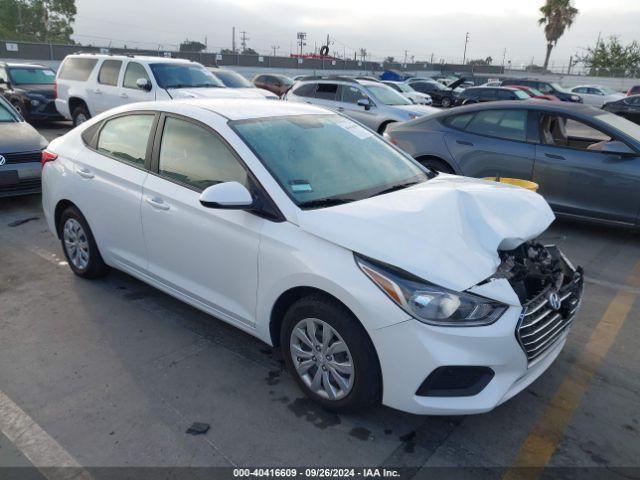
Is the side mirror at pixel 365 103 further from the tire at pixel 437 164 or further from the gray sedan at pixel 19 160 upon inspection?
the gray sedan at pixel 19 160

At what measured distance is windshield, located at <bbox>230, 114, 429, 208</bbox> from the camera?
312cm

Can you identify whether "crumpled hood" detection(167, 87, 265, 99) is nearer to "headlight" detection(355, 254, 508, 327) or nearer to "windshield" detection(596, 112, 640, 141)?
"windshield" detection(596, 112, 640, 141)

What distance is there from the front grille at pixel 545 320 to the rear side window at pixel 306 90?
1167cm

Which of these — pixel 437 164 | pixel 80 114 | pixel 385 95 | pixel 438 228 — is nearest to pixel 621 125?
pixel 437 164

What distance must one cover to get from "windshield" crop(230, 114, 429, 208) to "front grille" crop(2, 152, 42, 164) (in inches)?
188

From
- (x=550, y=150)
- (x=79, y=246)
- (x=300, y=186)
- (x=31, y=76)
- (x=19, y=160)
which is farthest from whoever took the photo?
(x=31, y=76)

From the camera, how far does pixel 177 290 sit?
3.64 meters

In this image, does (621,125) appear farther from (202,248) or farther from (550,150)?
(202,248)

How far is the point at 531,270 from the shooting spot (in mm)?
2814

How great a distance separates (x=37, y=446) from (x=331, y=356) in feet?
5.19

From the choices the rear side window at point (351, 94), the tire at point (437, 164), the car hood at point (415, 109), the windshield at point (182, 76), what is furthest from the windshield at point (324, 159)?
the rear side window at point (351, 94)

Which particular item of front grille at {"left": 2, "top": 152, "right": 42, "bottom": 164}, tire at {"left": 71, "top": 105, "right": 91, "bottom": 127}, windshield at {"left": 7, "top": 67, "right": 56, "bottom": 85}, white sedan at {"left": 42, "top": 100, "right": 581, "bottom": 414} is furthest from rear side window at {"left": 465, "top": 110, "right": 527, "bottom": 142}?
windshield at {"left": 7, "top": 67, "right": 56, "bottom": 85}

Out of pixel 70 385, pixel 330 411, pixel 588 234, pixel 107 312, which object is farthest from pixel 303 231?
pixel 588 234

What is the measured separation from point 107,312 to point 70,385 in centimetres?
100
